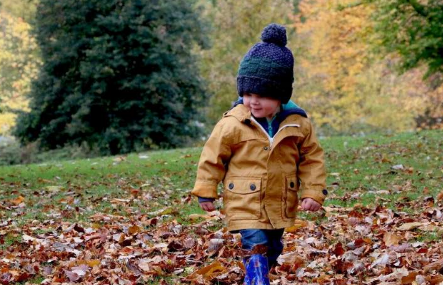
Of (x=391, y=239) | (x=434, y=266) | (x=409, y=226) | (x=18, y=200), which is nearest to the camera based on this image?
(x=434, y=266)

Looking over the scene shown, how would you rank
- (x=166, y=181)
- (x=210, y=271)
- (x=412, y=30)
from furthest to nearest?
1. (x=412, y=30)
2. (x=166, y=181)
3. (x=210, y=271)

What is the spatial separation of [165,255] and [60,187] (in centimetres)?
689

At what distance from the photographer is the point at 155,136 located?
28.8m

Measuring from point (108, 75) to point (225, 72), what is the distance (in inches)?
349

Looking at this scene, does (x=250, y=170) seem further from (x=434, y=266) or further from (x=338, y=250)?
(x=338, y=250)

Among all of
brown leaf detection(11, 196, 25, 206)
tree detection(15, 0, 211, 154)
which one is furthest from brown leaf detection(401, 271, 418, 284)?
tree detection(15, 0, 211, 154)

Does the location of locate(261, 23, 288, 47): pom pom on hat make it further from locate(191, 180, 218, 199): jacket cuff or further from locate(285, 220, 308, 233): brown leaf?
locate(285, 220, 308, 233): brown leaf

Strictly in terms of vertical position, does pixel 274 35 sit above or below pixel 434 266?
above

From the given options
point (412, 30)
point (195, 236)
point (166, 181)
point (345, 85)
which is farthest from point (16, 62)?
point (195, 236)

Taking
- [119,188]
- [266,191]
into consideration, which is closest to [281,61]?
[266,191]

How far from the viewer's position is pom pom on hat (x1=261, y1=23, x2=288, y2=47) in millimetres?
4609

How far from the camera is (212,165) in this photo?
4465mm

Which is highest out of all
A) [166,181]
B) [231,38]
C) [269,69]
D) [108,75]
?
[231,38]

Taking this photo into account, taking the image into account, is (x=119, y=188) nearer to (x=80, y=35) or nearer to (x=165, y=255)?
(x=165, y=255)
